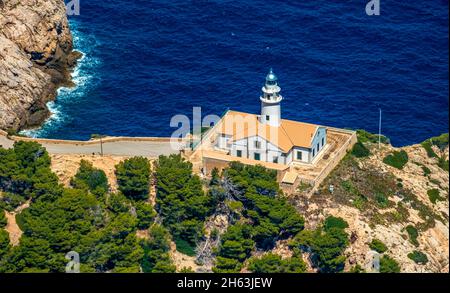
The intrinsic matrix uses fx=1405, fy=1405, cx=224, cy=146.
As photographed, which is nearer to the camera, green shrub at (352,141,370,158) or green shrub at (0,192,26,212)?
green shrub at (0,192,26,212)

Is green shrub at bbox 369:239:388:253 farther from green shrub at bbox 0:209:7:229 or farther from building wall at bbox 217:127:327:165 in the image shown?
green shrub at bbox 0:209:7:229

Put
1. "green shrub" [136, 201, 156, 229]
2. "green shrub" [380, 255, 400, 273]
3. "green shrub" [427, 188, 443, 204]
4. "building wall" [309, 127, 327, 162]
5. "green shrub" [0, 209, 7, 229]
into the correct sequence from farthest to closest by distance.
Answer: "green shrub" [427, 188, 443, 204] < "building wall" [309, 127, 327, 162] < "green shrub" [136, 201, 156, 229] < "green shrub" [0, 209, 7, 229] < "green shrub" [380, 255, 400, 273]

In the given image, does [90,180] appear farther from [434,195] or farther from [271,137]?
[434,195]

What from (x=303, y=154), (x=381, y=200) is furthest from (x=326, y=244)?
(x=303, y=154)

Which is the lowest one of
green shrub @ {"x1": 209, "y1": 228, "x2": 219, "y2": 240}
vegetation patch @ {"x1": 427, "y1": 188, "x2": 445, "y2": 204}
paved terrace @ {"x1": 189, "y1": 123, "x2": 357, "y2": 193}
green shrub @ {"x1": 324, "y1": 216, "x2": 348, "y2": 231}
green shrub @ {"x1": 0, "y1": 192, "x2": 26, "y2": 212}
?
green shrub @ {"x1": 209, "y1": 228, "x2": 219, "y2": 240}

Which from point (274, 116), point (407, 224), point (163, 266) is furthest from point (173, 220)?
point (407, 224)

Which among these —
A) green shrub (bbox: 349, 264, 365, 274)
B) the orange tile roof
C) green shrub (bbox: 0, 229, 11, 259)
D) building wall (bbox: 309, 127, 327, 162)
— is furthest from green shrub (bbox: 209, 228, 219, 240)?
green shrub (bbox: 0, 229, 11, 259)
